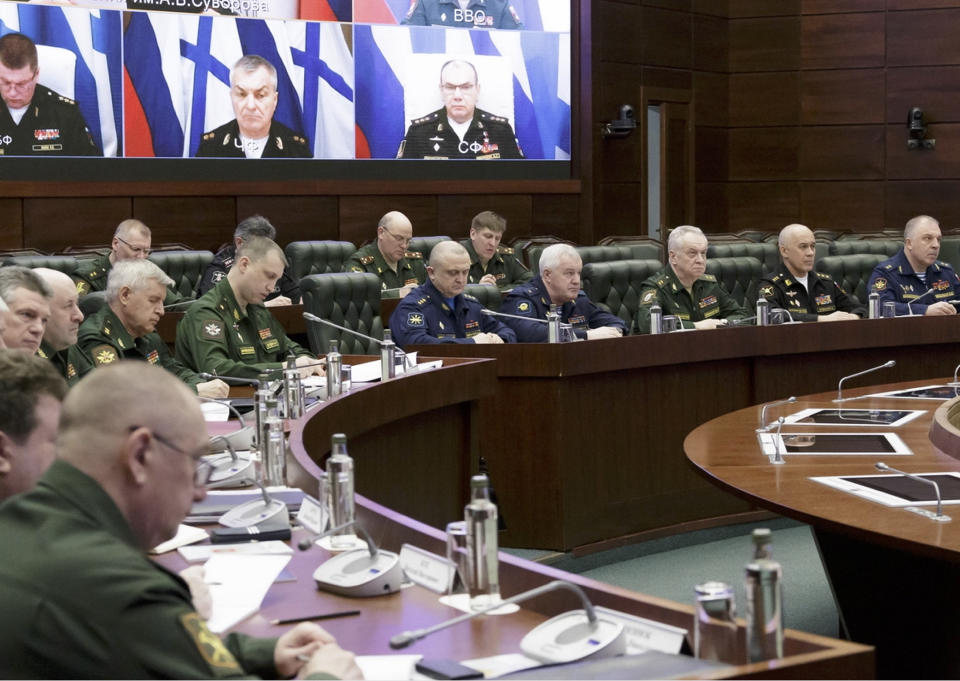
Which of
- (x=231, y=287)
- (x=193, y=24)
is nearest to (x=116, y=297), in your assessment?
(x=231, y=287)

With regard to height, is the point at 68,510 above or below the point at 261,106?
below

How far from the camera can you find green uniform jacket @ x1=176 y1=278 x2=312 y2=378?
4.68 metres

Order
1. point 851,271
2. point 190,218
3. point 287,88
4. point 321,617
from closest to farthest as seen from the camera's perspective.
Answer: point 321,617, point 851,271, point 190,218, point 287,88

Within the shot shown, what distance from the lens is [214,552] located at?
7.34 ft

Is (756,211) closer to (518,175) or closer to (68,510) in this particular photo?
(518,175)

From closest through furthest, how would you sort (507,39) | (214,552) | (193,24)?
(214,552), (193,24), (507,39)

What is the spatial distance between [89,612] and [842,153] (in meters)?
11.3

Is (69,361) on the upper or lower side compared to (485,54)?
lower

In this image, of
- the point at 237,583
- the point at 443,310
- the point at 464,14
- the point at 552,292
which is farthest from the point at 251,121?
the point at 237,583

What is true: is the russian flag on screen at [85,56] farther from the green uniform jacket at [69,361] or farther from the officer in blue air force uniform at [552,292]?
the green uniform jacket at [69,361]

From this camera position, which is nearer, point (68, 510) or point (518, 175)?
point (68, 510)

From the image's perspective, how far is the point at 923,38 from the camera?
11.5 metres

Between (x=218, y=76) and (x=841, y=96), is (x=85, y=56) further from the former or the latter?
(x=841, y=96)

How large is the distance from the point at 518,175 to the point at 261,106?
2225 mm
